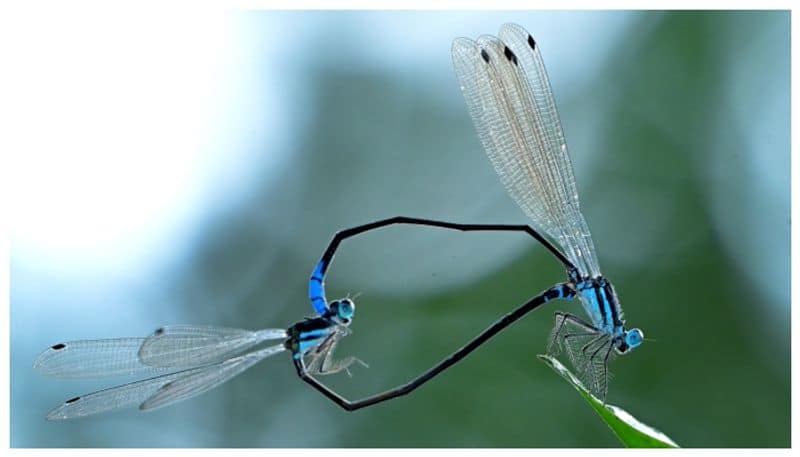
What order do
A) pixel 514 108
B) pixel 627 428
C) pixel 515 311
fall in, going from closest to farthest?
pixel 627 428 → pixel 515 311 → pixel 514 108

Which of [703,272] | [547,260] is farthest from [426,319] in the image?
[703,272]

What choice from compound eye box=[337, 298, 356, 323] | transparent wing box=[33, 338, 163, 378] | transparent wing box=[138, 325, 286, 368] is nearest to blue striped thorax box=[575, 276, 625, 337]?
compound eye box=[337, 298, 356, 323]

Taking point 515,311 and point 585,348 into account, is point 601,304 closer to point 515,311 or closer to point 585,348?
point 585,348

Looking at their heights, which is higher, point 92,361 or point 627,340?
point 92,361

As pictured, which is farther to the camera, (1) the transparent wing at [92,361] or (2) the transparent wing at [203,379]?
(1) the transparent wing at [92,361]

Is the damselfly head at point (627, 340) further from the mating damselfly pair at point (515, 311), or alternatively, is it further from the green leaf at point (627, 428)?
the green leaf at point (627, 428)

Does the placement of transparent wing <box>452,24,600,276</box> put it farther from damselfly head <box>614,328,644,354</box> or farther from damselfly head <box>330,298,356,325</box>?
damselfly head <box>330,298,356,325</box>

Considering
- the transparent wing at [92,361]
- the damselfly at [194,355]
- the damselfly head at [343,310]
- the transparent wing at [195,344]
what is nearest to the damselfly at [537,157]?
the damselfly at [194,355]

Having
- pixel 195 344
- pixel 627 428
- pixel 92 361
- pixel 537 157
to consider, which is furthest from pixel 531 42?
pixel 92 361
